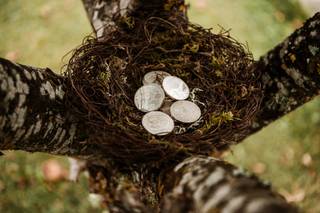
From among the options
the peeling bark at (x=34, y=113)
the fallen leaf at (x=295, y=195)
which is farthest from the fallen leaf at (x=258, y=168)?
the peeling bark at (x=34, y=113)

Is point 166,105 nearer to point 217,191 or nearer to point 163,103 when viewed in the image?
point 163,103

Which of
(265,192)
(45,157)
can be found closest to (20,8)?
(45,157)

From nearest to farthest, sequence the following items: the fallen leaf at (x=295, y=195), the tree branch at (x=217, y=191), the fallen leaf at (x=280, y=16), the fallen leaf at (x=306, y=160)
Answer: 1. the tree branch at (x=217, y=191)
2. the fallen leaf at (x=295, y=195)
3. the fallen leaf at (x=306, y=160)
4. the fallen leaf at (x=280, y=16)

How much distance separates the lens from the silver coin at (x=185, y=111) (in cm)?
178

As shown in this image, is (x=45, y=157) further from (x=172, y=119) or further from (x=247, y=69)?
(x=247, y=69)

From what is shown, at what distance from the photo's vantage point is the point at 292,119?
407 centimetres

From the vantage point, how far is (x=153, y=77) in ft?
6.38

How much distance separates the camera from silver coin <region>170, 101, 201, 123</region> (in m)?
1.78

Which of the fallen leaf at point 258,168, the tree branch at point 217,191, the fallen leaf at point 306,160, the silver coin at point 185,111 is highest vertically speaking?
the fallen leaf at point 306,160

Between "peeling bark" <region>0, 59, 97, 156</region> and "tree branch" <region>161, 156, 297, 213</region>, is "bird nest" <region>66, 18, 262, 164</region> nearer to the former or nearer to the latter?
"peeling bark" <region>0, 59, 97, 156</region>

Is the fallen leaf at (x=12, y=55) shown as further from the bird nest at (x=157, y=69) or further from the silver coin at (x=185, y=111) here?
the silver coin at (x=185, y=111)

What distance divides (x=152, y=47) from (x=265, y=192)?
48.3 inches

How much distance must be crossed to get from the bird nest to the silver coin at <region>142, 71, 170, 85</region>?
36mm

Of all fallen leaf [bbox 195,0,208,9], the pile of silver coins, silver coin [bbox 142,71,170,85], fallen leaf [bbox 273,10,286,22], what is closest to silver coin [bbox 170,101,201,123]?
the pile of silver coins
